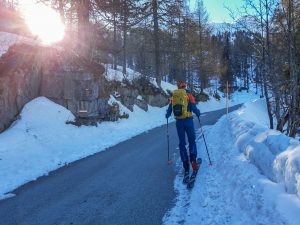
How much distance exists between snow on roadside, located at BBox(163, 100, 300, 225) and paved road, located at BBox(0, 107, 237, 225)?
45 cm

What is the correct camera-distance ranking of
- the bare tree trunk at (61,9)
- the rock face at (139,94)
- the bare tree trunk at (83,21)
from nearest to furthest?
the bare tree trunk at (83,21) → the bare tree trunk at (61,9) → the rock face at (139,94)

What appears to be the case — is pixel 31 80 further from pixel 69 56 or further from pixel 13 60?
pixel 69 56

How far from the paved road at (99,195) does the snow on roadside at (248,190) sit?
452 millimetres

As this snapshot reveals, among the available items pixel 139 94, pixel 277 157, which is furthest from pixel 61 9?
pixel 277 157

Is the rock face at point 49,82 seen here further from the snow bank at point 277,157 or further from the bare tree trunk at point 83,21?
the snow bank at point 277,157

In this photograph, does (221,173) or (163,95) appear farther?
(163,95)

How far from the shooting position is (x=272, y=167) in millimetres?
6156

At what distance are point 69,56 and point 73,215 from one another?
13.7 metres

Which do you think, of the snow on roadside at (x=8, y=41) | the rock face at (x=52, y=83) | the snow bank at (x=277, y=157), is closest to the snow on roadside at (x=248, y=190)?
the snow bank at (x=277, y=157)

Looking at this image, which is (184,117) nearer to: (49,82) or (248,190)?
(248,190)

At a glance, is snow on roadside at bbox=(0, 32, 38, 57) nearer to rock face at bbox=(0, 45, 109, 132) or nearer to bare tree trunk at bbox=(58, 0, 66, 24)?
rock face at bbox=(0, 45, 109, 132)

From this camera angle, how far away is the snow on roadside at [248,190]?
194 inches

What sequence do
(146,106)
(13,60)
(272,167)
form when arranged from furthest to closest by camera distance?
1. (146,106)
2. (13,60)
3. (272,167)

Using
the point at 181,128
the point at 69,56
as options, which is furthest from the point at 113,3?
the point at 181,128
